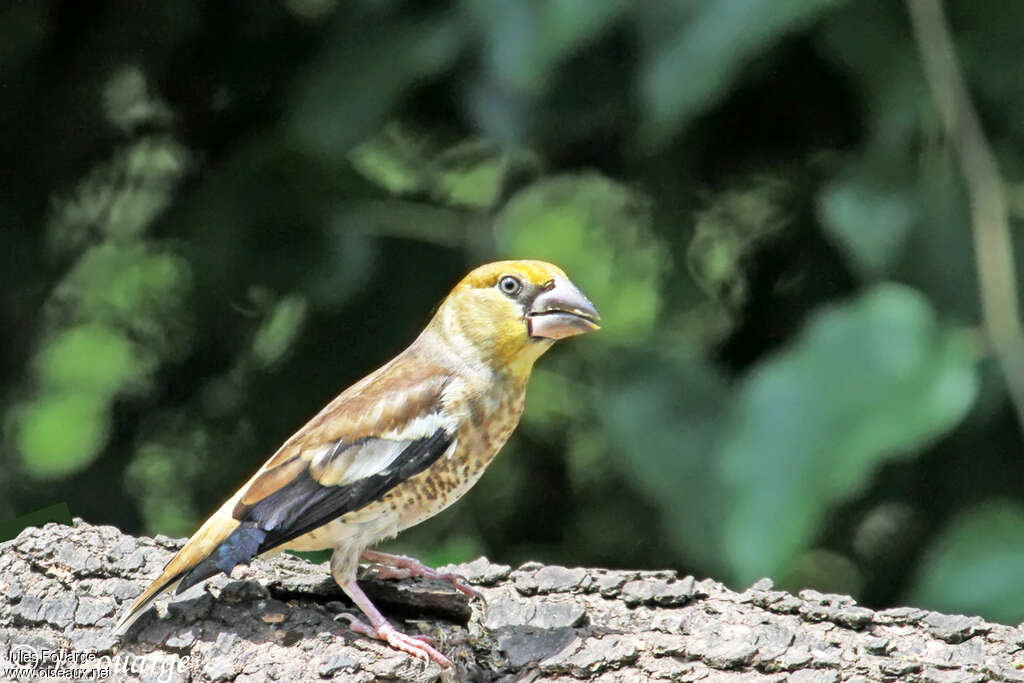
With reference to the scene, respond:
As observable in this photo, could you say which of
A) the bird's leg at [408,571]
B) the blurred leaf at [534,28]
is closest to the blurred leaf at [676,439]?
→ the blurred leaf at [534,28]

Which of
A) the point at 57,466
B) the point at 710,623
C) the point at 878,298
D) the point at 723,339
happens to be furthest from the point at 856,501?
the point at 57,466

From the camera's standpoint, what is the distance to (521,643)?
9.56ft

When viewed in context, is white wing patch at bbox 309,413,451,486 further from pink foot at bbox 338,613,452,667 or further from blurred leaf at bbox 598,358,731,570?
blurred leaf at bbox 598,358,731,570

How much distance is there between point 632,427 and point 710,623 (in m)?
1.14

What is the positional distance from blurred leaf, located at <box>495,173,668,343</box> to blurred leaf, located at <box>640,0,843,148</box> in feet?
2.39

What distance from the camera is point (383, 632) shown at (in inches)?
110

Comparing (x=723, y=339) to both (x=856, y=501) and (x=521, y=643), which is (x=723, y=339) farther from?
(x=521, y=643)

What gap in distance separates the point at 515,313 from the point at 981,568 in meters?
1.46

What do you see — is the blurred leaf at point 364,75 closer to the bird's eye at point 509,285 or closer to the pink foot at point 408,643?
the bird's eye at point 509,285

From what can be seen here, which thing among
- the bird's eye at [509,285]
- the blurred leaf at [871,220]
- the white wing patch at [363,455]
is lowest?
the white wing patch at [363,455]

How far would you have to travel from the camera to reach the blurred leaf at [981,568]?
3668mm

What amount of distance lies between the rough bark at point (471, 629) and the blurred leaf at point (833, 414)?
363 mm

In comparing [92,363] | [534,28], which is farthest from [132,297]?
[534,28]

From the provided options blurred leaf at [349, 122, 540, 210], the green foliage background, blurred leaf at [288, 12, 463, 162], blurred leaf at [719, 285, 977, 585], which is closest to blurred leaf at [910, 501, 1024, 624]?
the green foliage background
